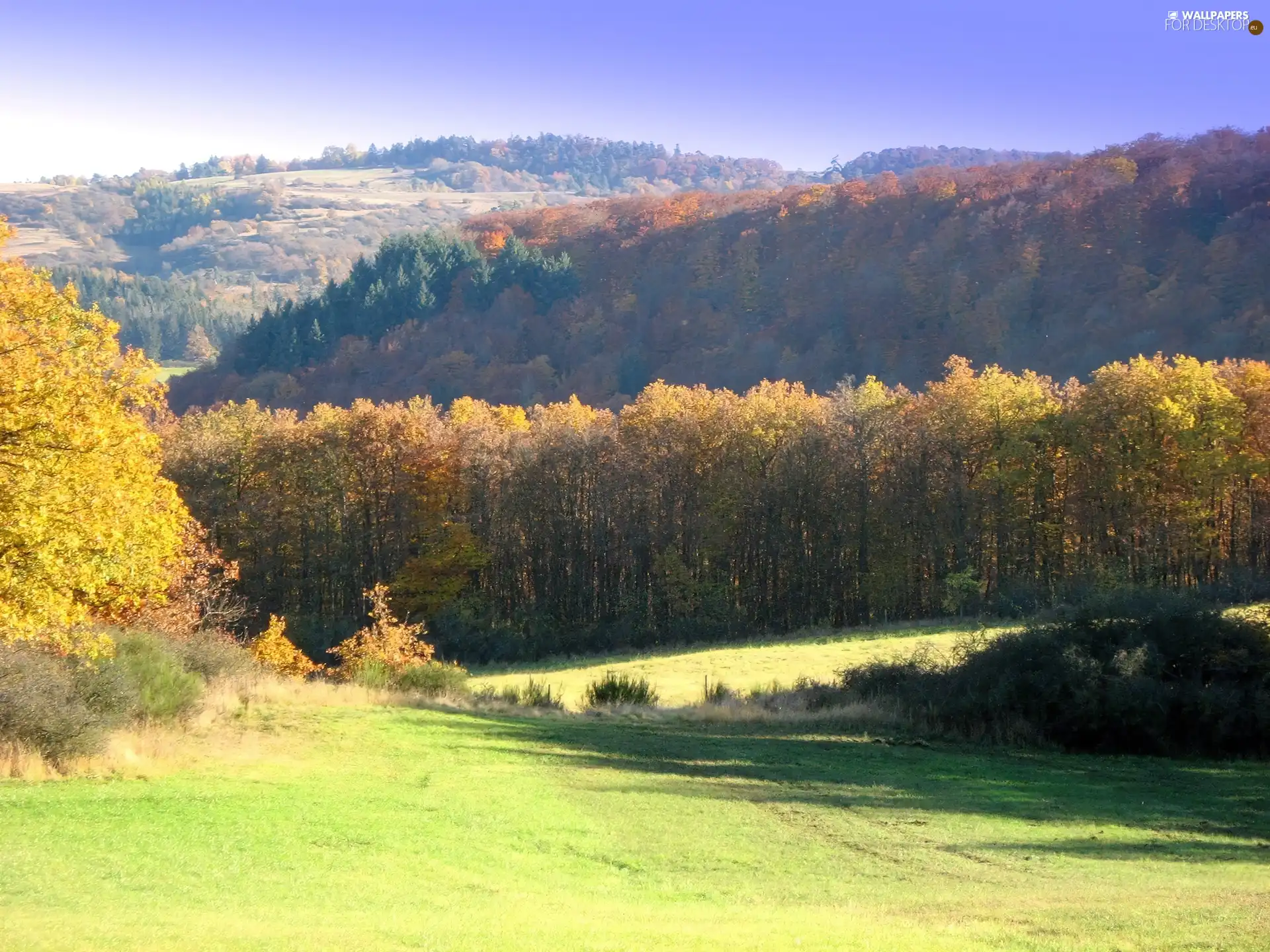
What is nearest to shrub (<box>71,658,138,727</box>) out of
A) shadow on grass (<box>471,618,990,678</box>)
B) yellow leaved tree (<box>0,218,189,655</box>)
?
yellow leaved tree (<box>0,218,189,655</box>)

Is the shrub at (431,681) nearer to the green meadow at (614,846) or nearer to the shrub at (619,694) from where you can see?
the shrub at (619,694)

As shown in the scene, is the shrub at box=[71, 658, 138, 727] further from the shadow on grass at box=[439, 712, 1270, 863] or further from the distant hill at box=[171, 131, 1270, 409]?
the distant hill at box=[171, 131, 1270, 409]

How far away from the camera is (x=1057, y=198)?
399ft

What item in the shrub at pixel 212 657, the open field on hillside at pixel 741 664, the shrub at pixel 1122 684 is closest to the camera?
the shrub at pixel 1122 684

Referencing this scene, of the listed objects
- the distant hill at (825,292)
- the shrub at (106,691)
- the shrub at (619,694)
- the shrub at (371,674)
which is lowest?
the shrub at (619,694)

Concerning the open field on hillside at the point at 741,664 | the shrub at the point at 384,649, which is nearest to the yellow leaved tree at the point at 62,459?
the shrub at the point at 384,649

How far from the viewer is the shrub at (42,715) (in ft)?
54.5

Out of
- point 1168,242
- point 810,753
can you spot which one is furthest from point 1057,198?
point 810,753

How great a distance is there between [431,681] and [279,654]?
7476 millimetres

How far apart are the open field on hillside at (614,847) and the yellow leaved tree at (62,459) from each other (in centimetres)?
285

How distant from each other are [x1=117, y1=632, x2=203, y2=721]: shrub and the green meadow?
78 cm

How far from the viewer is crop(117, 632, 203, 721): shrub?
2048 cm

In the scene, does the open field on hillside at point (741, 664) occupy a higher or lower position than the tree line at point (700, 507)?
lower

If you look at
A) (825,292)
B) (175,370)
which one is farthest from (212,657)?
(175,370)
